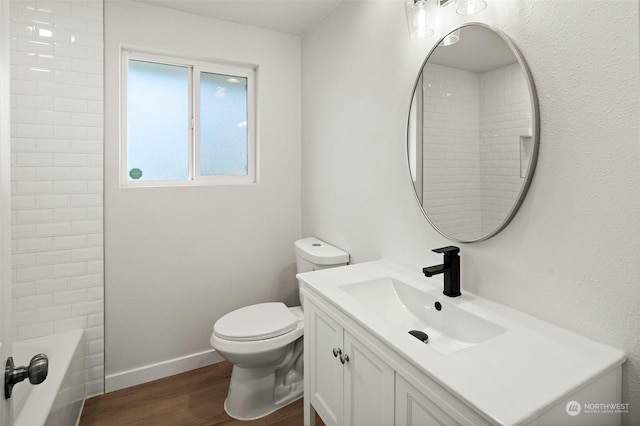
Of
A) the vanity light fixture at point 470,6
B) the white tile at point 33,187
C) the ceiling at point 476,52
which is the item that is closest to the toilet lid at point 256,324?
the white tile at point 33,187

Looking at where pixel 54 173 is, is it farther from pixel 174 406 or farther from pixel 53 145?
pixel 174 406

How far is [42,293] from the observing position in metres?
1.96

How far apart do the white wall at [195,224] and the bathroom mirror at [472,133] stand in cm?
132

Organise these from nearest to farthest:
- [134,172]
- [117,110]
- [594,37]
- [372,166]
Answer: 1. [594,37]
2. [372,166]
3. [117,110]
4. [134,172]

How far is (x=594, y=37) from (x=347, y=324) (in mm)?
1134

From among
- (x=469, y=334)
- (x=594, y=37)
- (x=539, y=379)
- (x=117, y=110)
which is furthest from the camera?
(x=117, y=110)

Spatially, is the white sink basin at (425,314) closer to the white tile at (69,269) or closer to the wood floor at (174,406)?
the wood floor at (174,406)

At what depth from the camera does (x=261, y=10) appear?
226 cm

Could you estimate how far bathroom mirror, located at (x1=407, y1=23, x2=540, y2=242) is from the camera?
45.1 inches

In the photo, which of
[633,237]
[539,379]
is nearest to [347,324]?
[539,379]

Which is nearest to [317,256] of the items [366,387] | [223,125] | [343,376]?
[343,376]

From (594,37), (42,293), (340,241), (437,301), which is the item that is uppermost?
(594,37)

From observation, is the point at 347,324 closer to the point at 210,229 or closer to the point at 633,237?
the point at 633,237

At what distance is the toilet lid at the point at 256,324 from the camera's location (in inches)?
73.3
